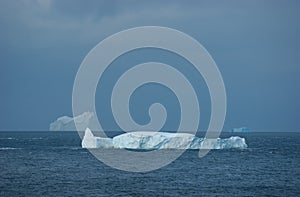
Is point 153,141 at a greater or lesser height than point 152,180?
greater

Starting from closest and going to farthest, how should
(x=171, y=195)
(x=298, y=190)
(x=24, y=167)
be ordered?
1. (x=171, y=195)
2. (x=298, y=190)
3. (x=24, y=167)

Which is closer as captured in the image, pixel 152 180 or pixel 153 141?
pixel 152 180

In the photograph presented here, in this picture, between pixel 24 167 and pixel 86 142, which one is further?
pixel 86 142

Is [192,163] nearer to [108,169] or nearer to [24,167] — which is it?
[108,169]

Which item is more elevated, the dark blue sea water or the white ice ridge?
the white ice ridge

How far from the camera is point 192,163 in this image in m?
70.9

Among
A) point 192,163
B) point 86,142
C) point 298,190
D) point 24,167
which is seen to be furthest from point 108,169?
point 86,142

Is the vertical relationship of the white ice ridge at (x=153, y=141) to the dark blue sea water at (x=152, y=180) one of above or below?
above

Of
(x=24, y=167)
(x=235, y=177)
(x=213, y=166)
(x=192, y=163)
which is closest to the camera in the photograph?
(x=235, y=177)

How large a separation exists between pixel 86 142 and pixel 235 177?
47.5m

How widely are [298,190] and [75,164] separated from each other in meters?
30.6

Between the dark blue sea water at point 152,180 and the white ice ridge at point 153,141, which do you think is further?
the white ice ridge at point 153,141

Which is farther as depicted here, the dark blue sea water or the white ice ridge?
the white ice ridge

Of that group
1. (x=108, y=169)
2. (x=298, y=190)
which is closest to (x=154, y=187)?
(x=298, y=190)
